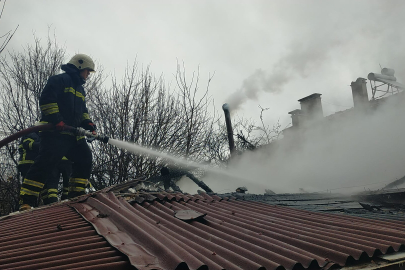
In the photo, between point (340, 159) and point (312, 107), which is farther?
point (312, 107)

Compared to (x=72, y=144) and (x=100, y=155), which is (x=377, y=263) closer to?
(x=72, y=144)

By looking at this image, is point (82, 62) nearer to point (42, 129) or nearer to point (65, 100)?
point (65, 100)

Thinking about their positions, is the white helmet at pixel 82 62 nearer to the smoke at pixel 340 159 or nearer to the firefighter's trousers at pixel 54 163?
the firefighter's trousers at pixel 54 163

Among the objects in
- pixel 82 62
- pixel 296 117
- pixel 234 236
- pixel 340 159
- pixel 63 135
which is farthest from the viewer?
pixel 296 117

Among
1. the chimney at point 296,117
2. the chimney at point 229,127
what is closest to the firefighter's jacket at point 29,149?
the chimney at point 229,127

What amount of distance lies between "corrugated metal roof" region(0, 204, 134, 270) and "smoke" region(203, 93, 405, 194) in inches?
351

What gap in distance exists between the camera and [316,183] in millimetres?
13539

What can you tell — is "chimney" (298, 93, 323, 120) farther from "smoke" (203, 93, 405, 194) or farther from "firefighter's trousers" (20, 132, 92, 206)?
"firefighter's trousers" (20, 132, 92, 206)

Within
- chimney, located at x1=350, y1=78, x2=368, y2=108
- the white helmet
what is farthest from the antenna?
the white helmet

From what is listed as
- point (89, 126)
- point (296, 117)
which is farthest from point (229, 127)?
point (89, 126)

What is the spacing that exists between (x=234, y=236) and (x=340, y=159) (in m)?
12.4

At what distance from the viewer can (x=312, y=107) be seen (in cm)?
1811

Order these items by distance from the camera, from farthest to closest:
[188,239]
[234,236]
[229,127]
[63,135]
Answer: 1. [229,127]
2. [63,135]
3. [234,236]
4. [188,239]

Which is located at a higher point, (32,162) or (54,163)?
(32,162)
